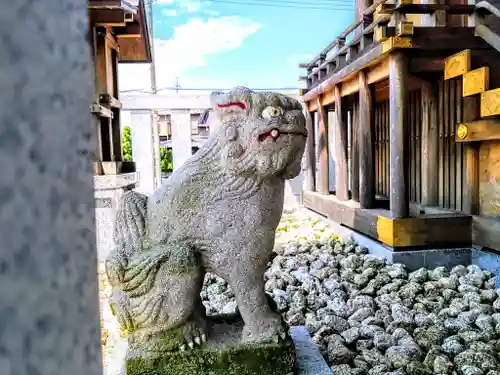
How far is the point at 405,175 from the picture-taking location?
398cm


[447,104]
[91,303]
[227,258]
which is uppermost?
[447,104]

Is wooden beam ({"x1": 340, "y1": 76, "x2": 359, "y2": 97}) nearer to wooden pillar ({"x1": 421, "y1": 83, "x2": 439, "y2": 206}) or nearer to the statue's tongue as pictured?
wooden pillar ({"x1": 421, "y1": 83, "x2": 439, "y2": 206})

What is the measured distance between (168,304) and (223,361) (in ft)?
1.05

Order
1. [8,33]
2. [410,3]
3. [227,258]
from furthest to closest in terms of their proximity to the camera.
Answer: [410,3] < [227,258] < [8,33]

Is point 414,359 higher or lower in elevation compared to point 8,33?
lower

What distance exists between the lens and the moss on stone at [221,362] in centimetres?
185

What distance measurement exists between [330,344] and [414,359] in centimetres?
45

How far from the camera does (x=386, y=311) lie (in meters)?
3.11

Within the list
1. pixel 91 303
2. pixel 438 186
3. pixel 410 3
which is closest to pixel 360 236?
pixel 438 186

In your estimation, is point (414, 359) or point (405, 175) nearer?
point (414, 359)

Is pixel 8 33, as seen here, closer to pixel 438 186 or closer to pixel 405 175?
pixel 405 175

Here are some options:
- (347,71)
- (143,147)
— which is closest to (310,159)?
(347,71)

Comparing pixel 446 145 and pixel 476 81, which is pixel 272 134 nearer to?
pixel 476 81

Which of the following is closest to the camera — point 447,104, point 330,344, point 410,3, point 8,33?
point 8,33
